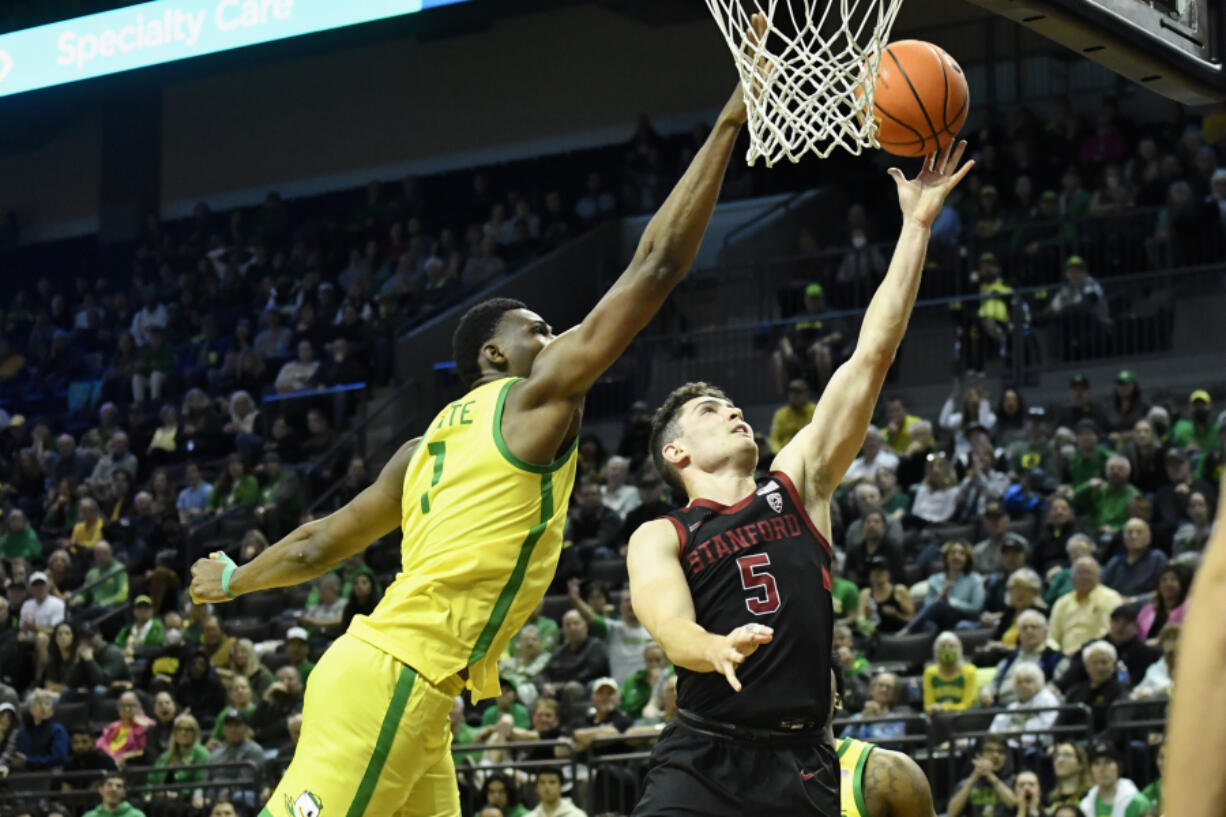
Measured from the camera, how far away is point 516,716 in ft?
38.2

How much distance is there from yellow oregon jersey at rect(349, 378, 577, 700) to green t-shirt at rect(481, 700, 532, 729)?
691 cm

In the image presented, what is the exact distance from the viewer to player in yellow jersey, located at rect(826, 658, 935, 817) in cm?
470

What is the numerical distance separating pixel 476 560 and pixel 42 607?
12.1 m

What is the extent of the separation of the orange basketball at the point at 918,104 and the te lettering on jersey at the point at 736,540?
143cm

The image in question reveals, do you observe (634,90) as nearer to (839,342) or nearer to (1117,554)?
(839,342)

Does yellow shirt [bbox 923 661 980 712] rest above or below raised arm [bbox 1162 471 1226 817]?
below

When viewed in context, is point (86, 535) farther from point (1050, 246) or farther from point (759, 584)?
point (759, 584)

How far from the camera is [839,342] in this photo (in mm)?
15828

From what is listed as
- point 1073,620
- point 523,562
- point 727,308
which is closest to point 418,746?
point 523,562

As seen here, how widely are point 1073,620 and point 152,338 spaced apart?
13893mm

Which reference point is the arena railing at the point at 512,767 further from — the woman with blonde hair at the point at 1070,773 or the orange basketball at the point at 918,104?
the orange basketball at the point at 918,104

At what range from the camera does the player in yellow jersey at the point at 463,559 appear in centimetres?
451

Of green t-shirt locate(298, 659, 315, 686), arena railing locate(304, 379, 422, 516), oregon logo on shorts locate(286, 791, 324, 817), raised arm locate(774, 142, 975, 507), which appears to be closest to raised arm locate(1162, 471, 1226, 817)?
raised arm locate(774, 142, 975, 507)

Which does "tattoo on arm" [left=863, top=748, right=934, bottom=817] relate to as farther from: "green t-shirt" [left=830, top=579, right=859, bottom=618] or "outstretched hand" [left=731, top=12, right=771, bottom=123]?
"green t-shirt" [left=830, top=579, right=859, bottom=618]
